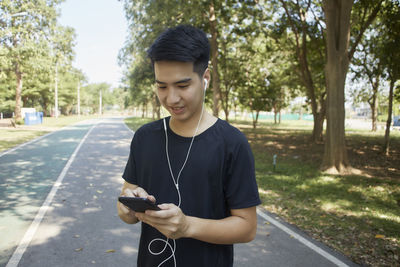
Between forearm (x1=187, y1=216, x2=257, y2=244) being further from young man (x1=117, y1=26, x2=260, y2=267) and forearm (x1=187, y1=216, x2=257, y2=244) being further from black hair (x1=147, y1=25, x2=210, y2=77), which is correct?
black hair (x1=147, y1=25, x2=210, y2=77)

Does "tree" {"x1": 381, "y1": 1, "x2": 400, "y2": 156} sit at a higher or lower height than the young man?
higher

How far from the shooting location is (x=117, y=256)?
4363mm

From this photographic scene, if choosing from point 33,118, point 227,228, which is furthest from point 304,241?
point 33,118

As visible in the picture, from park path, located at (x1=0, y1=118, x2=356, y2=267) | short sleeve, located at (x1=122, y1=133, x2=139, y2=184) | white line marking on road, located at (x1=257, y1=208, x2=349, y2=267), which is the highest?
short sleeve, located at (x1=122, y1=133, x2=139, y2=184)

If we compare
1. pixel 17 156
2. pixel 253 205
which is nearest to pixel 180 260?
pixel 253 205

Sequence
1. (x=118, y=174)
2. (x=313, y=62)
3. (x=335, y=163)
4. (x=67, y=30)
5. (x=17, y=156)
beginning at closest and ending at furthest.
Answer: (x=118, y=174), (x=335, y=163), (x=17, y=156), (x=313, y=62), (x=67, y=30)

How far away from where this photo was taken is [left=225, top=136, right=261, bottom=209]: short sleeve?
4.83ft

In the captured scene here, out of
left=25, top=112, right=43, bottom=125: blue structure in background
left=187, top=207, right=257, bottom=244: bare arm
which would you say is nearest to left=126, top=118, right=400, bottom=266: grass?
left=187, top=207, right=257, bottom=244: bare arm

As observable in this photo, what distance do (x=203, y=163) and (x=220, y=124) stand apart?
0.24 m

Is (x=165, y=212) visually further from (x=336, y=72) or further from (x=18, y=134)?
(x=18, y=134)

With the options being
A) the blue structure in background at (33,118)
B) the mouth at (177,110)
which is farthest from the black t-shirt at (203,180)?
the blue structure in background at (33,118)

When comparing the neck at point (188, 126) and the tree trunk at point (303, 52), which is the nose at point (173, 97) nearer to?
the neck at point (188, 126)

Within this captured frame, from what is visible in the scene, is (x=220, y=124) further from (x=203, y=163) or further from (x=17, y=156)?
(x=17, y=156)

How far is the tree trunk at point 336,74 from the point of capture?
382 inches
